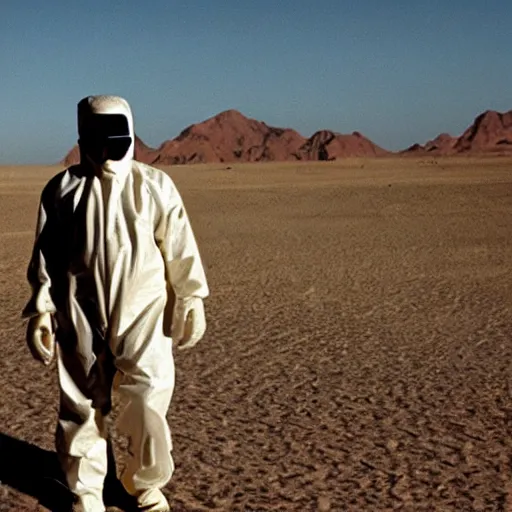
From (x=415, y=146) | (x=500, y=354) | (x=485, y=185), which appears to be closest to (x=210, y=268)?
(x=500, y=354)

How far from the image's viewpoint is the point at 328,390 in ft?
17.3

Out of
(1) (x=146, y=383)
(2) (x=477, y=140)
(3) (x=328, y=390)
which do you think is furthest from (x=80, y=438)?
(2) (x=477, y=140)

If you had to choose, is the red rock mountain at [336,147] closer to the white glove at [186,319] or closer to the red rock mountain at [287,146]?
the red rock mountain at [287,146]

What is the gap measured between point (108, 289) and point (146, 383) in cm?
36

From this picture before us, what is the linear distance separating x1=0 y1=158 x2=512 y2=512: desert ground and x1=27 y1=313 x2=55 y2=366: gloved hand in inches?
30.3

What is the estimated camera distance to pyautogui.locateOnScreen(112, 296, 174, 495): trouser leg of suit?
3.12 metres

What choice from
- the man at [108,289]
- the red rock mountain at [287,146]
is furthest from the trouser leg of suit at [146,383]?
the red rock mountain at [287,146]

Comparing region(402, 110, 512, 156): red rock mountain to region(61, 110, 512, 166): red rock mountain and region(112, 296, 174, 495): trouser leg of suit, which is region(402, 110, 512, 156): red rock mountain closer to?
region(61, 110, 512, 166): red rock mountain

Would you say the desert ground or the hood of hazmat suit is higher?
the hood of hazmat suit

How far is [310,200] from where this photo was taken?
71.7ft

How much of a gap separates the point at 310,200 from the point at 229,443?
17739 millimetres

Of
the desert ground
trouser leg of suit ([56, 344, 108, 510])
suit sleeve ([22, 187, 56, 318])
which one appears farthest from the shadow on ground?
suit sleeve ([22, 187, 56, 318])

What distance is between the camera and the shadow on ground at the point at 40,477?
11.8 ft

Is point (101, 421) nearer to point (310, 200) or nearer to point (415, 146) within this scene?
point (310, 200)
